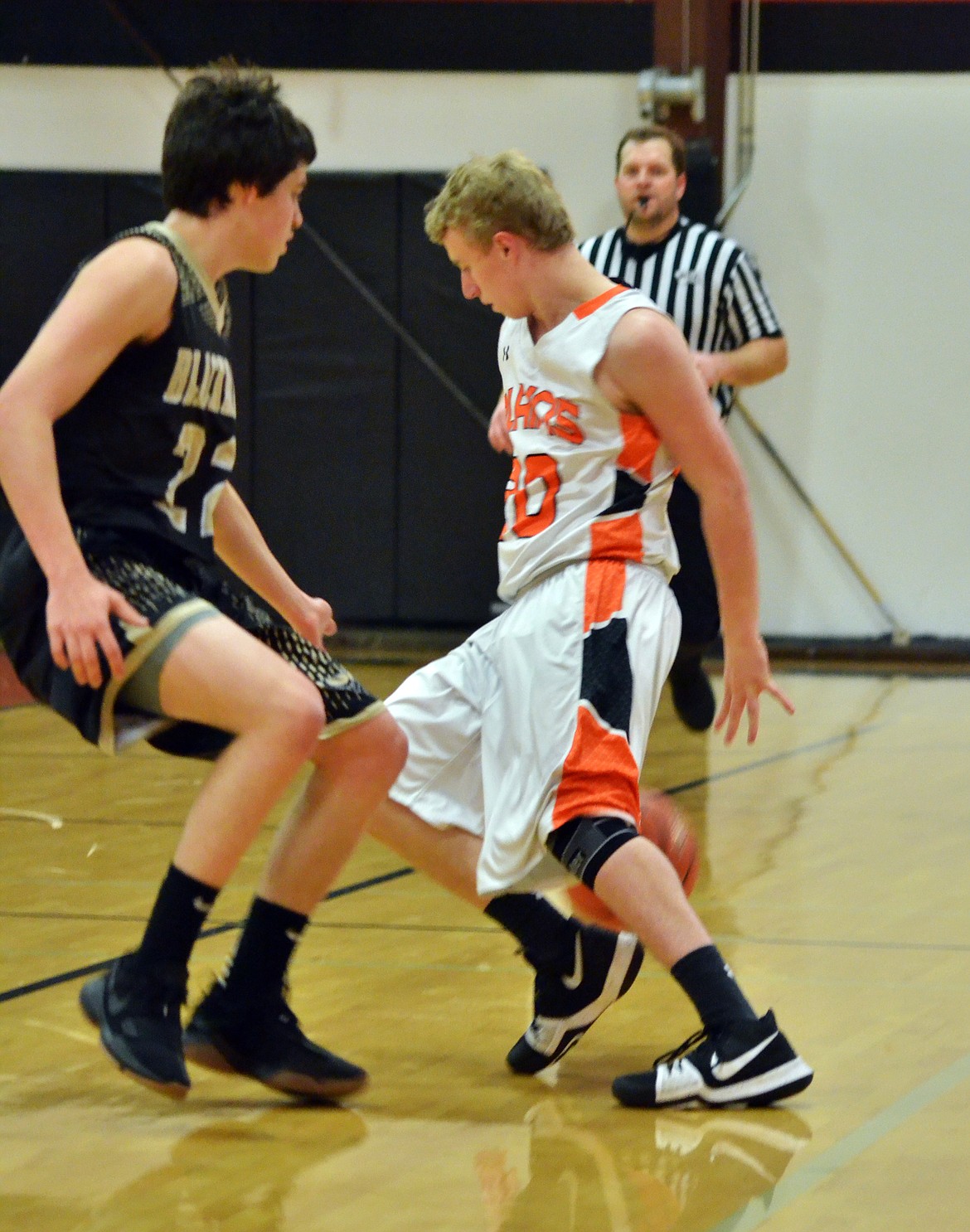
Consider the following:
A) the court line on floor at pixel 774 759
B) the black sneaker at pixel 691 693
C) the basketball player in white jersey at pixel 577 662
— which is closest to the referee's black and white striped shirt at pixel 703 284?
the black sneaker at pixel 691 693

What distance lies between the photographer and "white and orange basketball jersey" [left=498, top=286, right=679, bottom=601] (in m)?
2.89

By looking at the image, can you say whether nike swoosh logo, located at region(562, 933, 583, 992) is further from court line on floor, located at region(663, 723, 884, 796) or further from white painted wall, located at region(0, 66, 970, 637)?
white painted wall, located at region(0, 66, 970, 637)

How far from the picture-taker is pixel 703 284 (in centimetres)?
556

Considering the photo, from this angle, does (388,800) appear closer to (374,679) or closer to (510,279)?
(510,279)

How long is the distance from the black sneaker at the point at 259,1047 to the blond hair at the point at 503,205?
121 cm

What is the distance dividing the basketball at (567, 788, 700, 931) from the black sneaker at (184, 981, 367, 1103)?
1.69 ft

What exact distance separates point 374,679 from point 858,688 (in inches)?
80.2

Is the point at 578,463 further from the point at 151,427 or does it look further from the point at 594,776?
the point at 151,427

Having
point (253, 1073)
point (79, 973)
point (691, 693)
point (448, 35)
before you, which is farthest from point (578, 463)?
point (448, 35)

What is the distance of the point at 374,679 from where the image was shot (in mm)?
7926

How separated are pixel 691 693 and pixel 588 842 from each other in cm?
327

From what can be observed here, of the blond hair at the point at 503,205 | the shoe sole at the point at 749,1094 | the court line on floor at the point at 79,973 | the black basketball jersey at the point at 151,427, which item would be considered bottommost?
the court line on floor at the point at 79,973

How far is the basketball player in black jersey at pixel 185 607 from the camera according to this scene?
247cm

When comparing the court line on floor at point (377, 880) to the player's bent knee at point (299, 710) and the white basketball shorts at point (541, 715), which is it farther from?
the player's bent knee at point (299, 710)
